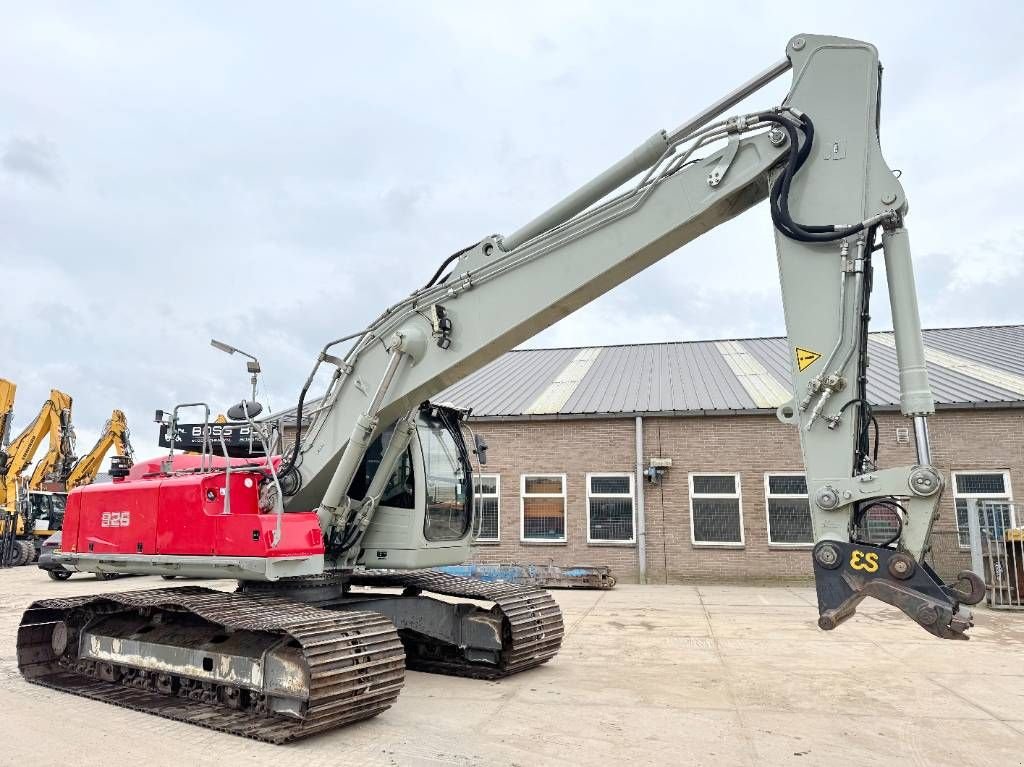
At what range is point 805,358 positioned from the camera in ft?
14.6

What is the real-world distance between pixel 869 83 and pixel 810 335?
1583 mm

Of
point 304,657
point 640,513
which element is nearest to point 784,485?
point 640,513

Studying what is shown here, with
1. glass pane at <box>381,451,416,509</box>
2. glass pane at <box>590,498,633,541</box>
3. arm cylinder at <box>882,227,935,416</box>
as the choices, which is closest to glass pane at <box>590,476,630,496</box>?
glass pane at <box>590,498,633,541</box>

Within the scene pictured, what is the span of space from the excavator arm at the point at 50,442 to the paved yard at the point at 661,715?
16.1 metres

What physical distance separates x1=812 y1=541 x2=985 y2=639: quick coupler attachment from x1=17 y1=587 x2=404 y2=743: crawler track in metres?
3.09

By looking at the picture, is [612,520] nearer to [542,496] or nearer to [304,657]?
[542,496]

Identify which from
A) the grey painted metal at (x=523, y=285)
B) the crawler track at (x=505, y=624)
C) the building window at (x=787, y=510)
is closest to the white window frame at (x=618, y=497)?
the building window at (x=787, y=510)

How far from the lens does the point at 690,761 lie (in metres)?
4.57

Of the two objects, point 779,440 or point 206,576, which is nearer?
point 206,576

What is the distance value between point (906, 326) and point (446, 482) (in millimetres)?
4220

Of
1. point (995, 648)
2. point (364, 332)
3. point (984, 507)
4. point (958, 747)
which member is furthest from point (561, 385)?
point (958, 747)

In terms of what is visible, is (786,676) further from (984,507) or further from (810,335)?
(984,507)

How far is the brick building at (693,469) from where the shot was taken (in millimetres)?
14891

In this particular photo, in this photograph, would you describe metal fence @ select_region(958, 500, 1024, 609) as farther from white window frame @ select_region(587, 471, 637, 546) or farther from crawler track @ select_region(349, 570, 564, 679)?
crawler track @ select_region(349, 570, 564, 679)
